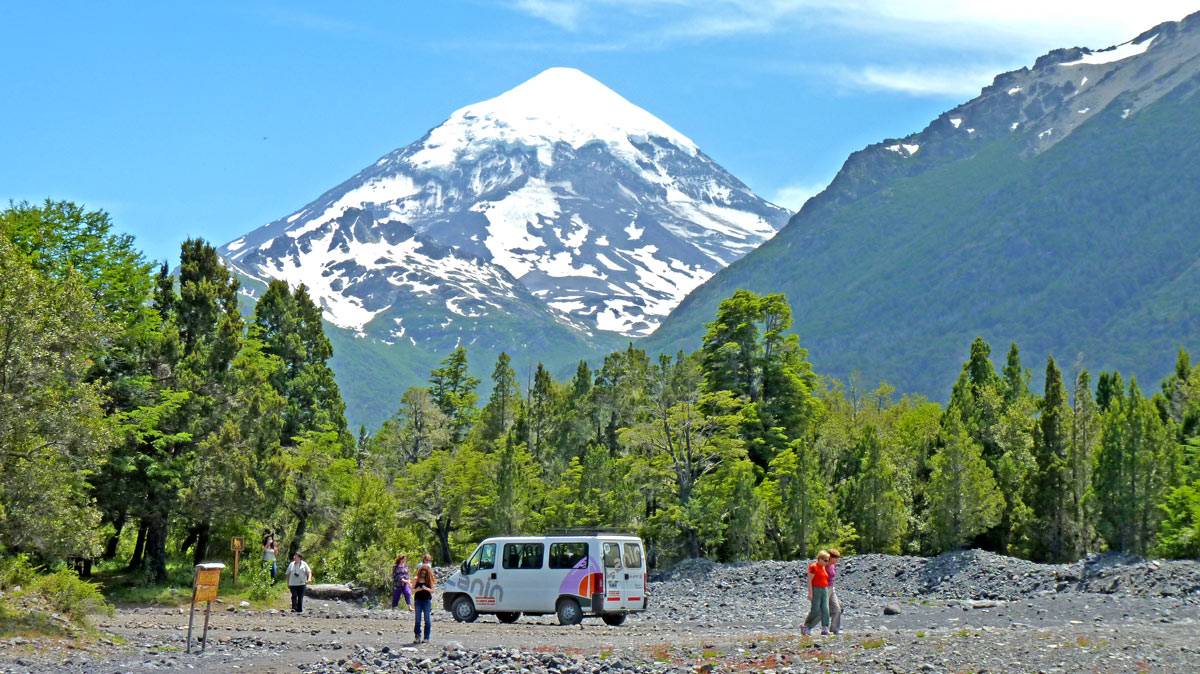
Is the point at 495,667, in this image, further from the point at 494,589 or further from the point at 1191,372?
the point at 1191,372

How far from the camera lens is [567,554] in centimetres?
3712

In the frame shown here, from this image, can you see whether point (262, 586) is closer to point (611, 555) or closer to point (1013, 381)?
point (611, 555)

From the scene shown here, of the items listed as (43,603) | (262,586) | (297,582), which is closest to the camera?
(43,603)

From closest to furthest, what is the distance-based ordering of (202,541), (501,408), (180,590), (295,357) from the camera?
(180,590), (202,541), (295,357), (501,408)

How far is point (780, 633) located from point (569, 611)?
22.7 feet

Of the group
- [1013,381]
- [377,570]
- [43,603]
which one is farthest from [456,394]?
[43,603]

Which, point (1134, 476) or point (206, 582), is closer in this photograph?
point (206, 582)

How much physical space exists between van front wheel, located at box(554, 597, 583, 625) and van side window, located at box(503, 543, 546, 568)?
1.39 m

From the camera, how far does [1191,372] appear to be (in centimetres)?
9431

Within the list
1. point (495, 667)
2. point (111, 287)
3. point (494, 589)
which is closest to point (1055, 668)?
point (495, 667)

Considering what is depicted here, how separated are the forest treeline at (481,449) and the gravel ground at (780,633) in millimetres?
5909

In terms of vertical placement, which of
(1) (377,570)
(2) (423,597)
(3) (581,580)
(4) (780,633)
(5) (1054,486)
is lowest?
(4) (780,633)

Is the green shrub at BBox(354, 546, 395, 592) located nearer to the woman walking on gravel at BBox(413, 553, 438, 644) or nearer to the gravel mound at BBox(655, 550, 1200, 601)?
the gravel mound at BBox(655, 550, 1200, 601)

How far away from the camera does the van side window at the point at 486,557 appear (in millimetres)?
38406
